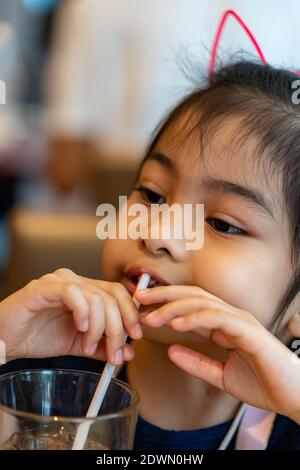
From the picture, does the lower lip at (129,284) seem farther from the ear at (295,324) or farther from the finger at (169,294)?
the ear at (295,324)

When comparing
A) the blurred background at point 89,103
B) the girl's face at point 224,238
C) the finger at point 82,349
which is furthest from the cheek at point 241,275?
the blurred background at point 89,103

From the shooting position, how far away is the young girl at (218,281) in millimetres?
589

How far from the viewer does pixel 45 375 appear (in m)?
0.52

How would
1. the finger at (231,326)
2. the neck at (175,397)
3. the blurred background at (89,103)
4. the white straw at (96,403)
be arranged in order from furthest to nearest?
the blurred background at (89,103) → the neck at (175,397) → the finger at (231,326) → the white straw at (96,403)

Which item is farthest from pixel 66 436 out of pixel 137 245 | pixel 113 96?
pixel 113 96

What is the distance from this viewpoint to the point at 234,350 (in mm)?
642

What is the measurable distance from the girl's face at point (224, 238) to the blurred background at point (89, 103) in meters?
0.22

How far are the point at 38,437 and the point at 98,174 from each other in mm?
1642

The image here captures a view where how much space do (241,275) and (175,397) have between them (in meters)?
0.19

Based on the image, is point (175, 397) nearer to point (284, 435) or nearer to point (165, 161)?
point (284, 435)

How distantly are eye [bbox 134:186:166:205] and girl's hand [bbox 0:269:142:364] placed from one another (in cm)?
13

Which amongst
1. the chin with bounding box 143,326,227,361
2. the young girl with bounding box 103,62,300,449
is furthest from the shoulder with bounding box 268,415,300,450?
the chin with bounding box 143,326,227,361

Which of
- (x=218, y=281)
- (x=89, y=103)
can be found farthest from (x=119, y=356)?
(x=89, y=103)

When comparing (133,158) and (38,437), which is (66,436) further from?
(133,158)
